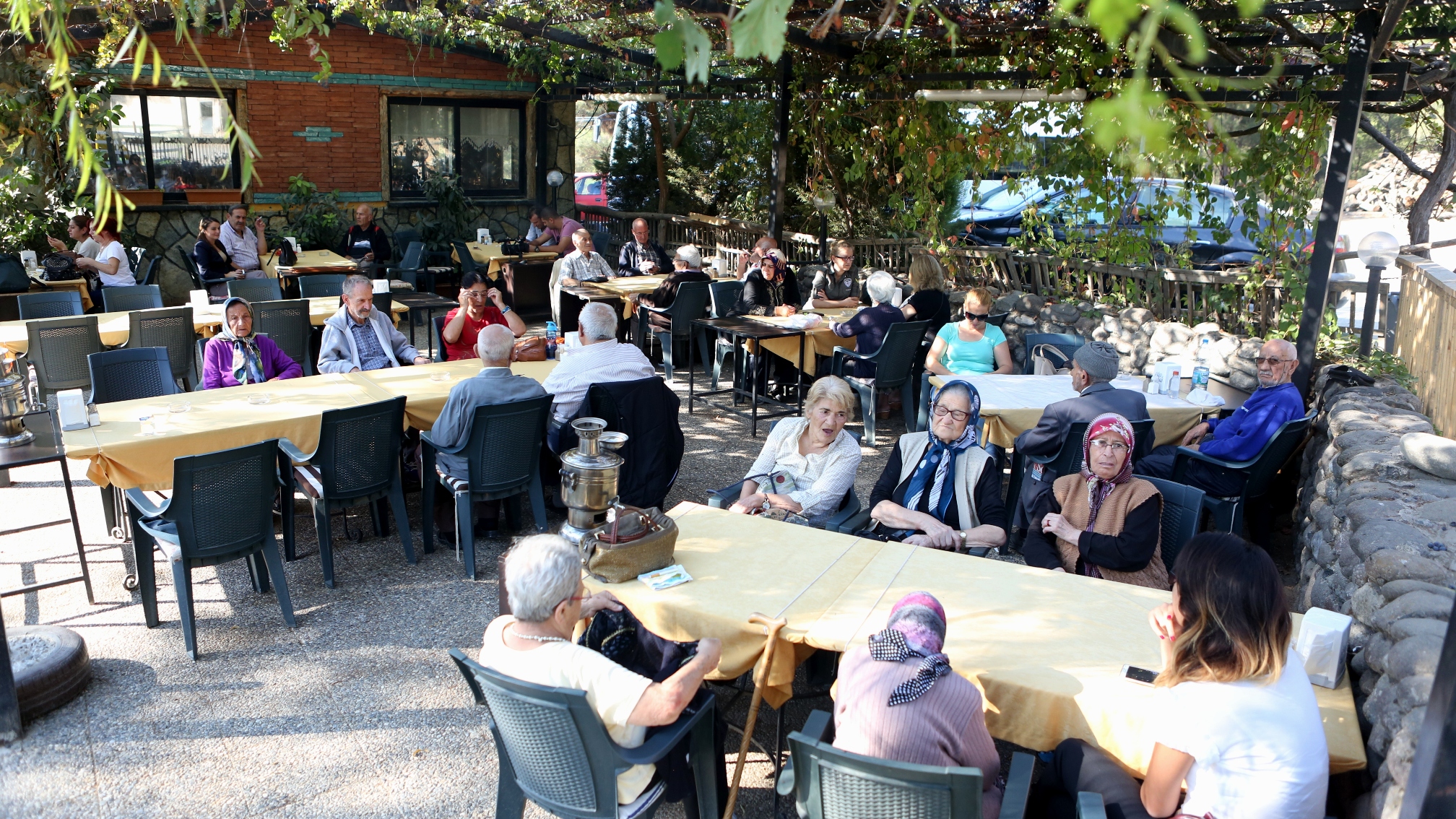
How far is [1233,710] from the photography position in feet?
7.73

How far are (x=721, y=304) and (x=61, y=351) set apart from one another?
493 centimetres

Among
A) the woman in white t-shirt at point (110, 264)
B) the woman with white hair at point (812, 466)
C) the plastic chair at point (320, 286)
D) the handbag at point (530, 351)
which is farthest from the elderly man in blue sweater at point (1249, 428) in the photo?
the woman in white t-shirt at point (110, 264)

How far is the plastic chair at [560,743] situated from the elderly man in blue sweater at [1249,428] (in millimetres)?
3462

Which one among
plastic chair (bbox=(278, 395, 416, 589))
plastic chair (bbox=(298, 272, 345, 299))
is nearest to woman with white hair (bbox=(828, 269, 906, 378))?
plastic chair (bbox=(278, 395, 416, 589))

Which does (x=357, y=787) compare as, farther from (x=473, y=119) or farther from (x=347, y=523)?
(x=473, y=119)

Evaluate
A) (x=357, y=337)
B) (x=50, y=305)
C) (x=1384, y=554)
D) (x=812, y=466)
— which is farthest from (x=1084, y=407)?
(x=50, y=305)

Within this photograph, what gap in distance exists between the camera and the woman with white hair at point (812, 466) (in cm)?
442

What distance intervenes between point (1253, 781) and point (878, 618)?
1.08 m

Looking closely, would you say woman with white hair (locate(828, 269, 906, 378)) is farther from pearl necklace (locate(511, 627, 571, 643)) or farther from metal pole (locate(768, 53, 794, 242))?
pearl necklace (locate(511, 627, 571, 643))

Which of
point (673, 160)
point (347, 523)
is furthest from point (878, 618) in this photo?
point (673, 160)

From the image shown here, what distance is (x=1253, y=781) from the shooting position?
233 cm

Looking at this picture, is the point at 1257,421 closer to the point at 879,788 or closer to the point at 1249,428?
the point at 1249,428

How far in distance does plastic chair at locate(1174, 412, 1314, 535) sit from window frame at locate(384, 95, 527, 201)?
1179 centimetres

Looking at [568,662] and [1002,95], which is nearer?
[568,662]
